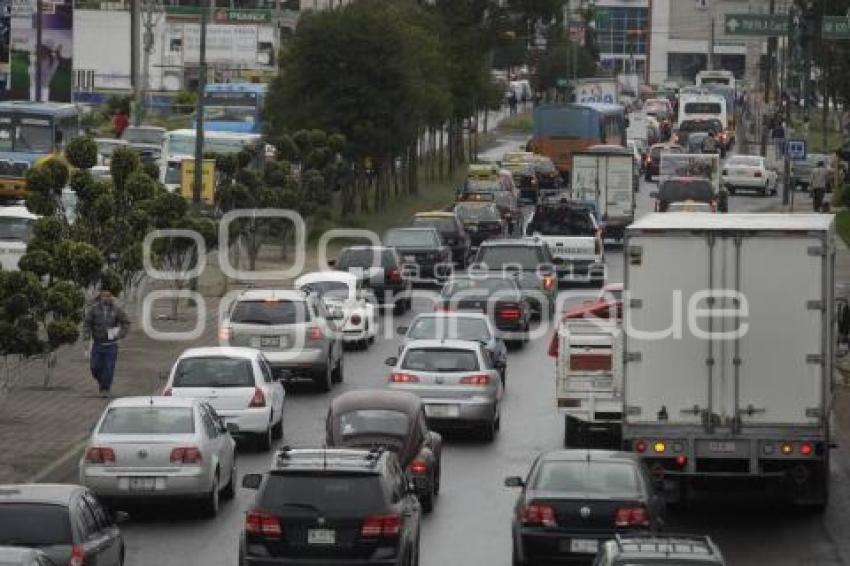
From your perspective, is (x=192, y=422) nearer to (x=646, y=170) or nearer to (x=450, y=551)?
(x=450, y=551)

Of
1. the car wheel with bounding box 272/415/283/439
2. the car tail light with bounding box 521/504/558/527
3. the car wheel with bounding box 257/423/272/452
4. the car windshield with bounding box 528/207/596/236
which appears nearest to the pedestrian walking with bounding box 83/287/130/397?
the car wheel with bounding box 272/415/283/439

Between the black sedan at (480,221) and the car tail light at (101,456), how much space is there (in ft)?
130

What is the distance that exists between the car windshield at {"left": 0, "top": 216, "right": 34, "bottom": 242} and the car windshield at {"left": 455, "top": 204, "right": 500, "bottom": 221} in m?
19.3

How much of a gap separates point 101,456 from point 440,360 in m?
8.27

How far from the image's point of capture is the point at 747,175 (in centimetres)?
8919

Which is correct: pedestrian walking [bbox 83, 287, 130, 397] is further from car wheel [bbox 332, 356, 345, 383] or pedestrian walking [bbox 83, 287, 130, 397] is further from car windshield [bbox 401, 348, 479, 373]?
car wheel [bbox 332, 356, 345, 383]

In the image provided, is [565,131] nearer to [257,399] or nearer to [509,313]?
[509,313]

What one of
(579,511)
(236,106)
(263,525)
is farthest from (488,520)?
(236,106)

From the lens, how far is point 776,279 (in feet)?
84.4

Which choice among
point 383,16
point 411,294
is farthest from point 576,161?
point 411,294

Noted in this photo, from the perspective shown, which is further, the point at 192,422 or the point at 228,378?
the point at 228,378

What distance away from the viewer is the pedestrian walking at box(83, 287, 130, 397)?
34875 millimetres

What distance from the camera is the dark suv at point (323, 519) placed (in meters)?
20.8

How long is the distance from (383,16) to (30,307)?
43.2m
